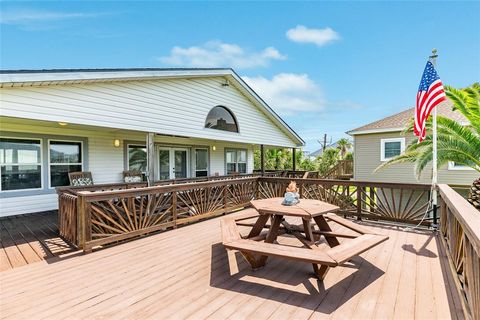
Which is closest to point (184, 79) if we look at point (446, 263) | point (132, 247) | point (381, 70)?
point (132, 247)

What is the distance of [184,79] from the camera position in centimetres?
827

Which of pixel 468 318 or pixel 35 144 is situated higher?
pixel 35 144

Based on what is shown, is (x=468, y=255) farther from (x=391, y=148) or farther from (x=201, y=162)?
(x=391, y=148)

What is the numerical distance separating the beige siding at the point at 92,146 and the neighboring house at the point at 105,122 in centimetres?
2

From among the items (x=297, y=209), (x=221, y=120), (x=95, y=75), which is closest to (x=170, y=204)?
(x=297, y=209)

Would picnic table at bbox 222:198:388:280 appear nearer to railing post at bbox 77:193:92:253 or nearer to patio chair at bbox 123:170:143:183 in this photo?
railing post at bbox 77:193:92:253

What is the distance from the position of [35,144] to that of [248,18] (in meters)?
8.13

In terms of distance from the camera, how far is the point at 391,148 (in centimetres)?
1272

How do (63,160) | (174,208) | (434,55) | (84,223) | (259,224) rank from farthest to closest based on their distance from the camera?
1. (63,160)
2. (174,208)
3. (434,55)
4. (259,224)
5. (84,223)

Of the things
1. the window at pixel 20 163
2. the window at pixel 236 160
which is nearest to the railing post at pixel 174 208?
the window at pixel 20 163

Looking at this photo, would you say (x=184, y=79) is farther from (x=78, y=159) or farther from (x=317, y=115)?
(x=317, y=115)

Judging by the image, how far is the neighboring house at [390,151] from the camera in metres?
11.3

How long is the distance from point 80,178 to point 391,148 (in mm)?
13059

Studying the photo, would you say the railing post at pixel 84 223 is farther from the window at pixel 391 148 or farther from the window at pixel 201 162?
the window at pixel 391 148
